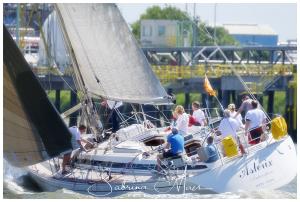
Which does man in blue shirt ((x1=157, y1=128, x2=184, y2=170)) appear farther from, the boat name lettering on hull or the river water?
the boat name lettering on hull

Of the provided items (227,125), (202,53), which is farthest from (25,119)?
(202,53)

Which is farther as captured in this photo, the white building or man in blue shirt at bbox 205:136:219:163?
the white building

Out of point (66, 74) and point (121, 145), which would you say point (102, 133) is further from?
point (66, 74)

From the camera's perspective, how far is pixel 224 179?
25.6 m

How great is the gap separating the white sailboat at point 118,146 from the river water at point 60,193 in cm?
17

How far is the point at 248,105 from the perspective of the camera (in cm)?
2784

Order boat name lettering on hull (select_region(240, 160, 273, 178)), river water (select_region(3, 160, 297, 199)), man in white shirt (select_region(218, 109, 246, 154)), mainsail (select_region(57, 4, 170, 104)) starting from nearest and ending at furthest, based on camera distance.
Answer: river water (select_region(3, 160, 297, 199))
boat name lettering on hull (select_region(240, 160, 273, 178))
man in white shirt (select_region(218, 109, 246, 154))
mainsail (select_region(57, 4, 170, 104))

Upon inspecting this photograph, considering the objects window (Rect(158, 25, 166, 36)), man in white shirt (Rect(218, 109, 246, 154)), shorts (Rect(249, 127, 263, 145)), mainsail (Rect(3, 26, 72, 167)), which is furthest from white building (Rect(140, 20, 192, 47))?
mainsail (Rect(3, 26, 72, 167))

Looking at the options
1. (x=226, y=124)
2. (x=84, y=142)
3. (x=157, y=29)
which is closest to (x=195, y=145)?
(x=226, y=124)

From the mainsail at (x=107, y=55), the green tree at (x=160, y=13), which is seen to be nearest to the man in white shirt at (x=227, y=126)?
the mainsail at (x=107, y=55)

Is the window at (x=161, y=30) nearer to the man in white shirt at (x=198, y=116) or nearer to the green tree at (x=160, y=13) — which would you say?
the green tree at (x=160, y=13)

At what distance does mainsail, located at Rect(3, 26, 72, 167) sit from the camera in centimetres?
2478

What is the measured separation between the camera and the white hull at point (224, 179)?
83.7 feet

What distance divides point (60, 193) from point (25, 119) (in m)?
1.89
